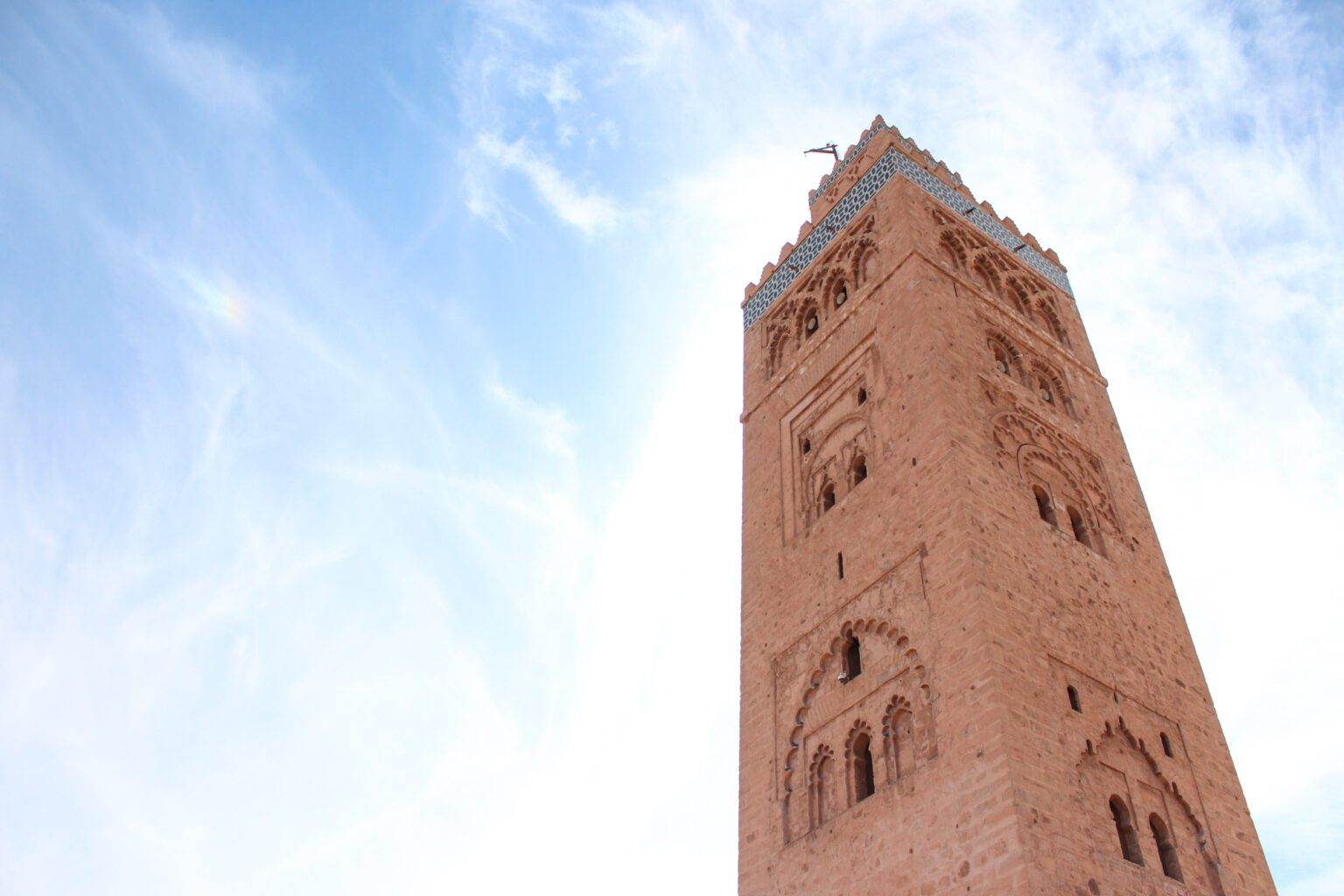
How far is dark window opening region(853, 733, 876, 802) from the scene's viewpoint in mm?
8742

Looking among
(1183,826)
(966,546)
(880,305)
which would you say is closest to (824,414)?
(880,305)

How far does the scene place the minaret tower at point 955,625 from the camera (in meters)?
7.81

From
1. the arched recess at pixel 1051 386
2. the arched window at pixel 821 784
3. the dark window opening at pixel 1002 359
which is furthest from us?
the arched recess at pixel 1051 386

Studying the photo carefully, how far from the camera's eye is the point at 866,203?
1470 centimetres

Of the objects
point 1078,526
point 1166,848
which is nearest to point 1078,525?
point 1078,526

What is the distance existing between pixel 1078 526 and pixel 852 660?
2.86 m

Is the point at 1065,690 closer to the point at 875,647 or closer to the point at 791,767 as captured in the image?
the point at 875,647

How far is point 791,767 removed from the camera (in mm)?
9547

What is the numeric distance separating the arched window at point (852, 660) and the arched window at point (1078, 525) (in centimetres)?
258

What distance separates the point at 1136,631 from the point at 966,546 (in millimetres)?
2150

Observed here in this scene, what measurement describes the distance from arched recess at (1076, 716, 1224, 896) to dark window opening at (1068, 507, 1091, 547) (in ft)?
7.53

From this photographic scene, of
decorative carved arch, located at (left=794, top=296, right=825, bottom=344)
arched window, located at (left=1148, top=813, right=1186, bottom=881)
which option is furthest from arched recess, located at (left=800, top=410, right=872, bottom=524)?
arched window, located at (left=1148, top=813, right=1186, bottom=881)

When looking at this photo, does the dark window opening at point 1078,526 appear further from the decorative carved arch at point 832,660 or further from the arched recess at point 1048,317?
the arched recess at point 1048,317

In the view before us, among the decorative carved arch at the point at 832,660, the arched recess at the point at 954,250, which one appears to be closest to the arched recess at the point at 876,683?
the decorative carved arch at the point at 832,660
